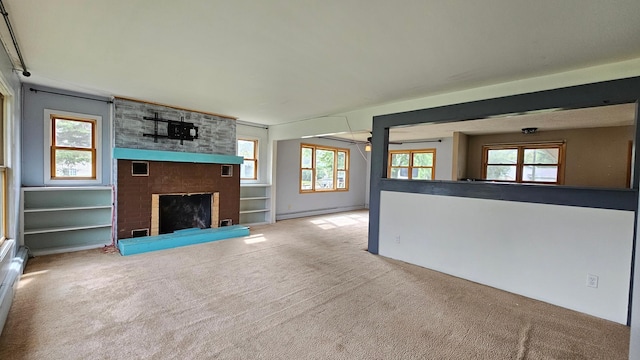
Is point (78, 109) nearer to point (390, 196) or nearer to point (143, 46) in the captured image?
point (143, 46)

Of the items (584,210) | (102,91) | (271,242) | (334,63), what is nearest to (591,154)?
(584,210)

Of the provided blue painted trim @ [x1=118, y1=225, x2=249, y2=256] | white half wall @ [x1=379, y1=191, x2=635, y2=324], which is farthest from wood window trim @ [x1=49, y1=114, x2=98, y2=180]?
white half wall @ [x1=379, y1=191, x2=635, y2=324]

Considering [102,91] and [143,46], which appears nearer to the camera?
[143,46]

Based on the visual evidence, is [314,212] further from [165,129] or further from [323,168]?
[165,129]

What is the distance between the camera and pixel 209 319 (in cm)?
258

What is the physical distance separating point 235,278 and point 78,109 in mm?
3871

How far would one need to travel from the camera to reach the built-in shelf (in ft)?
22.9

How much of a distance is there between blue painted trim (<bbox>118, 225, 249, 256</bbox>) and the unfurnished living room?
0.03 meters

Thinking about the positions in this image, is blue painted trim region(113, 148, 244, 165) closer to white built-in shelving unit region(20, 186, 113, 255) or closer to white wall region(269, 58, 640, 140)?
white built-in shelving unit region(20, 186, 113, 255)

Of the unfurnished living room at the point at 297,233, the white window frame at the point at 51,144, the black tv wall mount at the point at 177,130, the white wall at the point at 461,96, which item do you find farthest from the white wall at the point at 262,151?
the white window frame at the point at 51,144

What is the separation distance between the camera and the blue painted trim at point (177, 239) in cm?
443

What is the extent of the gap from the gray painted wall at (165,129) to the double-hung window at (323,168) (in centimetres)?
253

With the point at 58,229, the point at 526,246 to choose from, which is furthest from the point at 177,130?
the point at 526,246

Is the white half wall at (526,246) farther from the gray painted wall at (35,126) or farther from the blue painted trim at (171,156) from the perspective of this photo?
the gray painted wall at (35,126)
